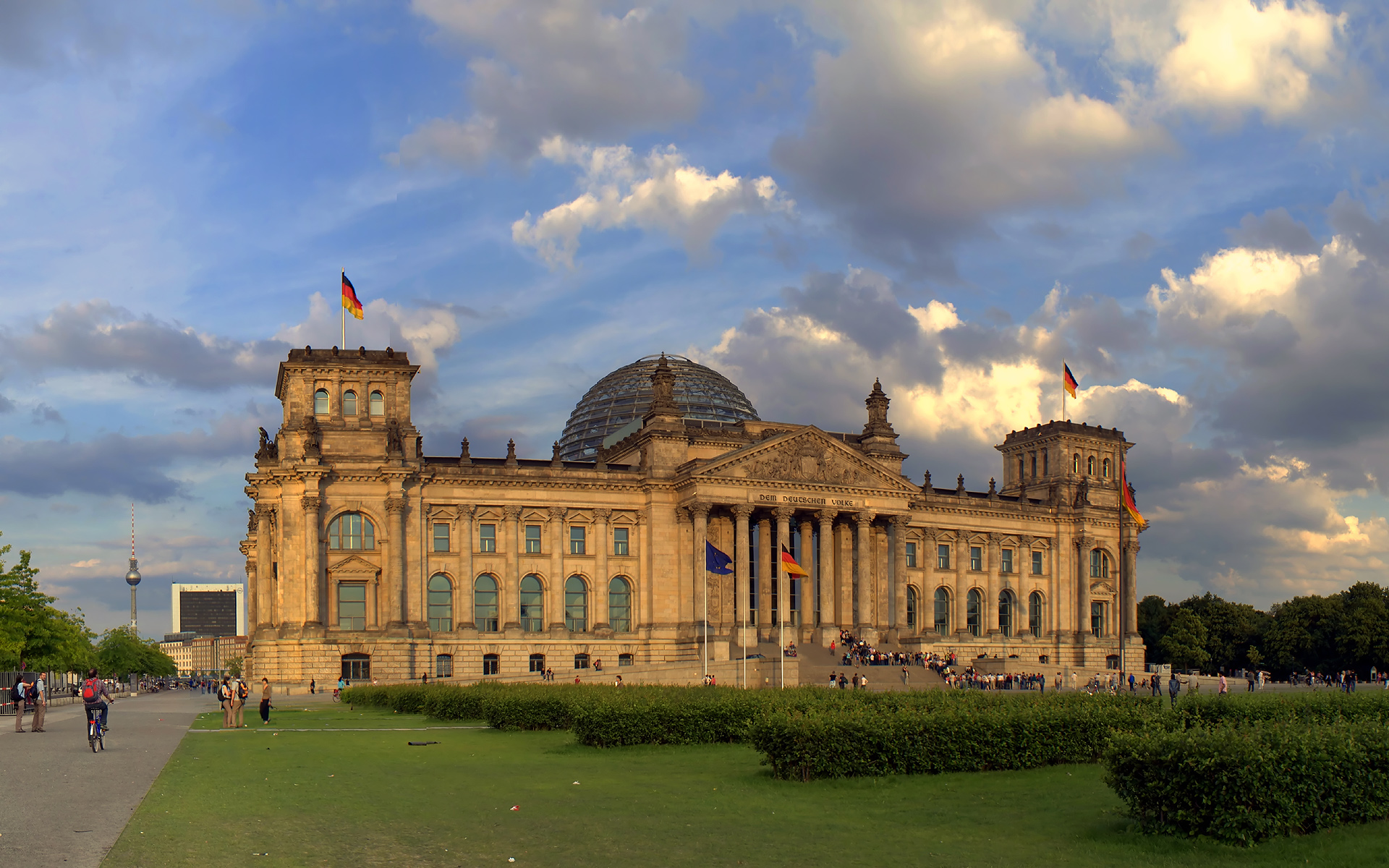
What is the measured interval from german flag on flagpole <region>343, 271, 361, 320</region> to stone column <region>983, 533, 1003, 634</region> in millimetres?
57853

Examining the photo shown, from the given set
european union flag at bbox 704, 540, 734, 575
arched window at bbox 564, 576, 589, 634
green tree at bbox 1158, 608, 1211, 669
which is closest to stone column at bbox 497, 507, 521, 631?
arched window at bbox 564, 576, 589, 634

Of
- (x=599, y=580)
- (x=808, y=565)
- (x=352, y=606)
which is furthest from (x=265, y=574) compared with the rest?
(x=808, y=565)

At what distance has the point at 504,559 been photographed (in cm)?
9338

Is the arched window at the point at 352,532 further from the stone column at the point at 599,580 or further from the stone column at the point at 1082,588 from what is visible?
the stone column at the point at 1082,588

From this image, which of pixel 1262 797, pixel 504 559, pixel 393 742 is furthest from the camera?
pixel 504 559

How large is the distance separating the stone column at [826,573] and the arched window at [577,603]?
18371 mm

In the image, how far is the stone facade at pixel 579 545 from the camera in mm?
88125

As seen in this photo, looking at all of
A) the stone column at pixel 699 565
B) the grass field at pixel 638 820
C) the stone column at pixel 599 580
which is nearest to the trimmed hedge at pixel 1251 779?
the grass field at pixel 638 820

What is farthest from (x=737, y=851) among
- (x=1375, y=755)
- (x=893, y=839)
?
(x=1375, y=755)

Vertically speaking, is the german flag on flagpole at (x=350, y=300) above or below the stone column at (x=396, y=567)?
above

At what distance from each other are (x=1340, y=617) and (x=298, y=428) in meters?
98.1

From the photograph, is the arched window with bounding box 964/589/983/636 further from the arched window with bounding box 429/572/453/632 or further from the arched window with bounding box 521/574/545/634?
the arched window with bounding box 429/572/453/632

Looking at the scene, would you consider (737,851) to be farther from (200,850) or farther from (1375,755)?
(1375,755)

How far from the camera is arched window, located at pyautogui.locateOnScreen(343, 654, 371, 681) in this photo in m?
86.8
